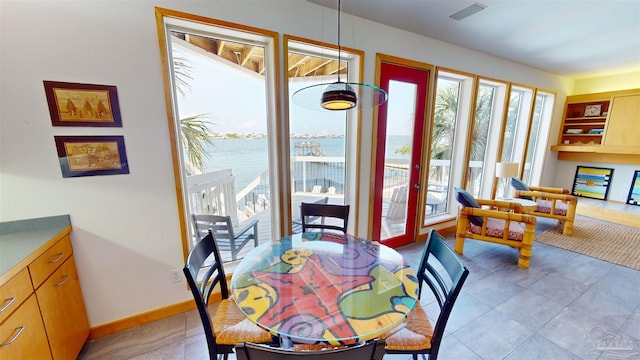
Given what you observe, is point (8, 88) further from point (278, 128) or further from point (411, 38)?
point (411, 38)

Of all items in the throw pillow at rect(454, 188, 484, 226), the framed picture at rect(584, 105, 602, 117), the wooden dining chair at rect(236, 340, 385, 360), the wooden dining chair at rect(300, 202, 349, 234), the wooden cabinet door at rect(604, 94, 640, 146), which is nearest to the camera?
the wooden dining chair at rect(236, 340, 385, 360)

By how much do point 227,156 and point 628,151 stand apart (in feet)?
21.3

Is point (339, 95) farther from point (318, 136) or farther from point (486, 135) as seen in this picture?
point (486, 135)

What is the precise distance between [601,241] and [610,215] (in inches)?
52.6

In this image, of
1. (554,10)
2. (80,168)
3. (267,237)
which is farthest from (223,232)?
(554,10)

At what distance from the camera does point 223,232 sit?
87.2 inches

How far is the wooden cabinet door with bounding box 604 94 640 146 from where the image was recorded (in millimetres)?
4035

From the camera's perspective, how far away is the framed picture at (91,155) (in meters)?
1.48

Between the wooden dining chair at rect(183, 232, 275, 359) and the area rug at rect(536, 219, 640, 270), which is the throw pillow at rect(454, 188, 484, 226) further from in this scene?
the wooden dining chair at rect(183, 232, 275, 359)

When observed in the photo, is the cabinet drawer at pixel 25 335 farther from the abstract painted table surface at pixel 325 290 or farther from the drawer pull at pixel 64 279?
the abstract painted table surface at pixel 325 290

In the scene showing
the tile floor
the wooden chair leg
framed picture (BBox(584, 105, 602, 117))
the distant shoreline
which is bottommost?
the tile floor

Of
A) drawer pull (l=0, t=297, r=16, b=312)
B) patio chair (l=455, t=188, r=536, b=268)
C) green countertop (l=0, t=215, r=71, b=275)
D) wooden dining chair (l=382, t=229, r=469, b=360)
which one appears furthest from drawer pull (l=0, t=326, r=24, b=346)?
patio chair (l=455, t=188, r=536, b=268)

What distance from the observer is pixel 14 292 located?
3.39 feet

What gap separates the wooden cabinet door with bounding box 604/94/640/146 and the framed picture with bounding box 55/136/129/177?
7203 millimetres
